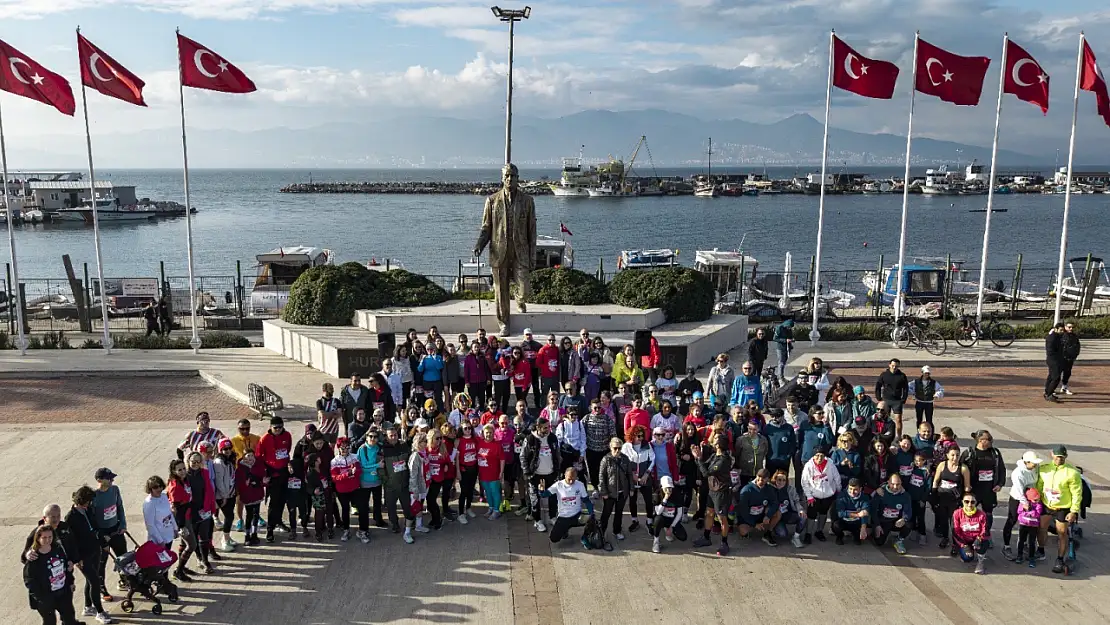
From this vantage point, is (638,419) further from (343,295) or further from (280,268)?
(280,268)

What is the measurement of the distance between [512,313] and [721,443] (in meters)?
9.90

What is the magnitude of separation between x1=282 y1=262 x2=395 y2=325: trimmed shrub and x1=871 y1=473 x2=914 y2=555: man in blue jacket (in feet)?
42.7

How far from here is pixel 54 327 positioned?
25.4m

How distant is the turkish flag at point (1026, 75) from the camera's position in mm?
19984

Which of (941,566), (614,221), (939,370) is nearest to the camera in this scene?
(941,566)

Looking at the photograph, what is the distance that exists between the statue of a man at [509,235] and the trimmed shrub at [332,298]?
3.61 meters

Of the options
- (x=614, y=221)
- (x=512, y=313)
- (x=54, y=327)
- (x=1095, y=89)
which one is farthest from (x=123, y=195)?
(x=1095, y=89)

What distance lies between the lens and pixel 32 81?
17.7m

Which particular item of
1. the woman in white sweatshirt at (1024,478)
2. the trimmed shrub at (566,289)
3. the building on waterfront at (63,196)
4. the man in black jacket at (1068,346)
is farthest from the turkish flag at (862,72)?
the building on waterfront at (63,196)


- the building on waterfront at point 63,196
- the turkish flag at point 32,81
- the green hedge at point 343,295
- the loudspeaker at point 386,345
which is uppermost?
the turkish flag at point 32,81

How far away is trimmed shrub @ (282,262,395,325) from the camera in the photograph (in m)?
19.5

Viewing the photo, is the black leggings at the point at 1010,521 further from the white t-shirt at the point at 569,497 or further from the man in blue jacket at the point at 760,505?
the white t-shirt at the point at 569,497

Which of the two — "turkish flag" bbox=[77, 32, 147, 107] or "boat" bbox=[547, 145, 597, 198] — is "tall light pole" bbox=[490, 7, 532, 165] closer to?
"turkish flag" bbox=[77, 32, 147, 107]

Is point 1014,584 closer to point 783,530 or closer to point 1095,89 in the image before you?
point 783,530
